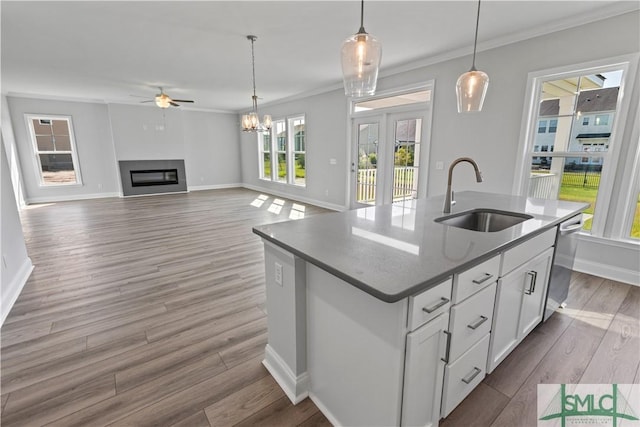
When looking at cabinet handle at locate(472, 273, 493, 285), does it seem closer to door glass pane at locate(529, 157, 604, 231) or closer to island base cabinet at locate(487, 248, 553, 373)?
island base cabinet at locate(487, 248, 553, 373)

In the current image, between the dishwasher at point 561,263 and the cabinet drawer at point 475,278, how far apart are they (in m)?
0.97

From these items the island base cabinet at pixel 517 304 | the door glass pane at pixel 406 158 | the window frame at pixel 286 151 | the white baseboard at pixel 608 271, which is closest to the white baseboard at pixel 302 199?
the window frame at pixel 286 151

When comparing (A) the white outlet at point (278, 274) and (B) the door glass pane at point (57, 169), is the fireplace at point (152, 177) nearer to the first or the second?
(B) the door glass pane at point (57, 169)

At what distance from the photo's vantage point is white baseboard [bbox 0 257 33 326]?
7.75ft

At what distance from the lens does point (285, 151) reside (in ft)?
25.9

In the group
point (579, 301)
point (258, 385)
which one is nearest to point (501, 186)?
point (579, 301)

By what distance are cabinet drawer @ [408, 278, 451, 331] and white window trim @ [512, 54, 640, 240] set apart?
120 inches

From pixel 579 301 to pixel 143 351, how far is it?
11.6 ft

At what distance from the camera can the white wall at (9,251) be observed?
2486 millimetres

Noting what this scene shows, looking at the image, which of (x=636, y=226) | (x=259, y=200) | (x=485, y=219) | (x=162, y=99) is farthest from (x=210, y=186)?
(x=636, y=226)

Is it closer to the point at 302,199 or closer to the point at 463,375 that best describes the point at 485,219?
the point at 463,375

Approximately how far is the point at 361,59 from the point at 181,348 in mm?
2150

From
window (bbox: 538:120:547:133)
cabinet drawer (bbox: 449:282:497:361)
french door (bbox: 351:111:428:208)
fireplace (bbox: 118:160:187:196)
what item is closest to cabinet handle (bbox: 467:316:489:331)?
cabinet drawer (bbox: 449:282:497:361)

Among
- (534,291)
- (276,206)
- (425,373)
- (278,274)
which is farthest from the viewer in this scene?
(276,206)
